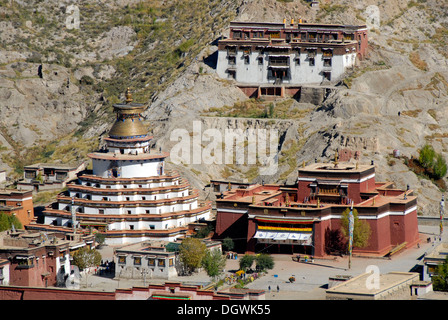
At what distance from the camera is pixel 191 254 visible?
121 meters

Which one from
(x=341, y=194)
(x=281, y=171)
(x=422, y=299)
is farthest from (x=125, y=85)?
(x=422, y=299)

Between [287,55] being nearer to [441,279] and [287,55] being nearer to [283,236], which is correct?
[283,236]

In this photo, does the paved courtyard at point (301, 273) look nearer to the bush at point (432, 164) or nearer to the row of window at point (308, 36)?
the bush at point (432, 164)

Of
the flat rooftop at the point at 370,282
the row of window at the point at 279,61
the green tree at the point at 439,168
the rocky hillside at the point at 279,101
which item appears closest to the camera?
the flat rooftop at the point at 370,282

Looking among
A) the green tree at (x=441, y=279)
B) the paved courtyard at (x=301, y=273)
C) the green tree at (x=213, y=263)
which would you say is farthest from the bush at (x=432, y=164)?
the green tree at (x=441, y=279)

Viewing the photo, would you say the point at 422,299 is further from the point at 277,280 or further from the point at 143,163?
the point at 143,163

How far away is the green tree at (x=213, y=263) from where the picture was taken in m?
120

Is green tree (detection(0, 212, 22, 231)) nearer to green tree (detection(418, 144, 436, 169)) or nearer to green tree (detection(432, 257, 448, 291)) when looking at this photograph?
green tree (detection(432, 257, 448, 291))

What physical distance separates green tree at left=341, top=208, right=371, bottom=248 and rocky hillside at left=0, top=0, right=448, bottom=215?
756 inches

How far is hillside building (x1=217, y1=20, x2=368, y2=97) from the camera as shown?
173 meters

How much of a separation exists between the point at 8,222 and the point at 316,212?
35346 millimetres

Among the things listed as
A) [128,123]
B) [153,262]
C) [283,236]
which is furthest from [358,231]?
[128,123]

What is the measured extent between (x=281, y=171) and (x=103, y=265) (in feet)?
122

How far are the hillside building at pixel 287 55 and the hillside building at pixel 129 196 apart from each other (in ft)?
115
